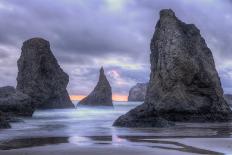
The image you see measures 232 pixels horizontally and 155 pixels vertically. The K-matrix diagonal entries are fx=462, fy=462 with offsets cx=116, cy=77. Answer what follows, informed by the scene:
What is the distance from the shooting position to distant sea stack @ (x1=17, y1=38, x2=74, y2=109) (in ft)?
293

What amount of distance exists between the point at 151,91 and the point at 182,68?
3302 millimetres

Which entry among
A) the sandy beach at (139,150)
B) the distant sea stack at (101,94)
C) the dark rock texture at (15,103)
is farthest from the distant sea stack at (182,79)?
the distant sea stack at (101,94)

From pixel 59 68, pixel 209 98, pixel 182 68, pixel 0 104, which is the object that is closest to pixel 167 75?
pixel 182 68

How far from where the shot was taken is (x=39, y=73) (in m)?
92.2

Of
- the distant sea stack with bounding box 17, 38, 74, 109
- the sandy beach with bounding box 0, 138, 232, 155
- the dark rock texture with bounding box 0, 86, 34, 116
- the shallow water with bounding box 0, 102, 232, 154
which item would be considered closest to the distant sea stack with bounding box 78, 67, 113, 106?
the distant sea stack with bounding box 17, 38, 74, 109

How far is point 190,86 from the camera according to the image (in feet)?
128

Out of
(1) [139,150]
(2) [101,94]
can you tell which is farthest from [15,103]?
(2) [101,94]

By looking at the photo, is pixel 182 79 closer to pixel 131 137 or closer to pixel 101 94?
pixel 131 137

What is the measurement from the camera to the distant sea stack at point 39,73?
8930 cm

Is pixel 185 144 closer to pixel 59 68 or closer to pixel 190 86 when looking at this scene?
pixel 190 86

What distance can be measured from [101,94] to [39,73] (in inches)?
1857

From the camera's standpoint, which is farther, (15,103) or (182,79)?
(15,103)

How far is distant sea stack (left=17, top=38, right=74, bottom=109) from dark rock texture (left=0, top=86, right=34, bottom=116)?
31.4m

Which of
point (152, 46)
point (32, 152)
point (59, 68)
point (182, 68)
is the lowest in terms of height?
point (32, 152)
